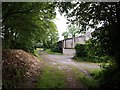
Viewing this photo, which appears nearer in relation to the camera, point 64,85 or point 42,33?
point 64,85

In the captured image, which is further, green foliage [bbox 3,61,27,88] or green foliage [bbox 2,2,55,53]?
green foliage [bbox 2,2,55,53]

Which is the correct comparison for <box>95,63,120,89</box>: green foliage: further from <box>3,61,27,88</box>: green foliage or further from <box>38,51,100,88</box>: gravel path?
<box>3,61,27,88</box>: green foliage

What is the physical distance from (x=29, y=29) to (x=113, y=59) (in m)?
6.47

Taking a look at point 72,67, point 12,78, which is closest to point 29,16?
point 12,78

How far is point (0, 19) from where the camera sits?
13328 mm

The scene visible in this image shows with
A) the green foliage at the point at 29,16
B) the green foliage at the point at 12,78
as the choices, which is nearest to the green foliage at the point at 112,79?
the green foliage at the point at 12,78

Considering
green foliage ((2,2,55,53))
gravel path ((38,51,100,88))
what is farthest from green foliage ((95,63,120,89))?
green foliage ((2,2,55,53))

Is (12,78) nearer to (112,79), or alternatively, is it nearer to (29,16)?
(29,16)

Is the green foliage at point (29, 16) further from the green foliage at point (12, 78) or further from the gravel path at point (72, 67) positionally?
the gravel path at point (72, 67)

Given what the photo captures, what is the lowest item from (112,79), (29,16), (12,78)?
(12,78)

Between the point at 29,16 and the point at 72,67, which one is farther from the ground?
the point at 29,16

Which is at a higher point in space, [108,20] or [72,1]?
[72,1]

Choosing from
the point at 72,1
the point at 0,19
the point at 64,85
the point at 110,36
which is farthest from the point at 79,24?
the point at 0,19

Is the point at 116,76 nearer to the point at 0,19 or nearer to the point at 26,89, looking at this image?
the point at 26,89
